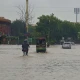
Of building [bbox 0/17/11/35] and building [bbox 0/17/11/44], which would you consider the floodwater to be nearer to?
building [bbox 0/17/11/44]

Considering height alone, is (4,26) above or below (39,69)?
above

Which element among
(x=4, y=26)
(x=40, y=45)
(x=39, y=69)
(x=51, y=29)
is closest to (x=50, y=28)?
(x=51, y=29)

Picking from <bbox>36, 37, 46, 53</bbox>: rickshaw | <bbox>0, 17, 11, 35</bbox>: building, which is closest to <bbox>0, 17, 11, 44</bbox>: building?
<bbox>0, 17, 11, 35</bbox>: building

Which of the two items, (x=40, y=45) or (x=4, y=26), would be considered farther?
(x=4, y=26)

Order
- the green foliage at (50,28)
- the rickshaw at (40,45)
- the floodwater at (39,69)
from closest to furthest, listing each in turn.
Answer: the floodwater at (39,69) < the rickshaw at (40,45) < the green foliage at (50,28)

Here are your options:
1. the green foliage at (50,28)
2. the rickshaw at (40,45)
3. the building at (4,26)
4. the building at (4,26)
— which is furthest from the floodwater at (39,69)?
the building at (4,26)

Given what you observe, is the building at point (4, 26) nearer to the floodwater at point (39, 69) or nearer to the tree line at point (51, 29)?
the tree line at point (51, 29)

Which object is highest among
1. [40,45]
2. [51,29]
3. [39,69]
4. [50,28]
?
[50,28]

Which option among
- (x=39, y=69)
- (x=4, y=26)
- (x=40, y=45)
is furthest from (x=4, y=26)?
(x=39, y=69)

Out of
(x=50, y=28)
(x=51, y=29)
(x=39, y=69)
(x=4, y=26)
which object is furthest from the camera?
(x=4, y=26)

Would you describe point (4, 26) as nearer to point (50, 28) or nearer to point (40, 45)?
point (50, 28)

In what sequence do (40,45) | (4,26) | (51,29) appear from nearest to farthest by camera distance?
1. (40,45)
2. (51,29)
3. (4,26)

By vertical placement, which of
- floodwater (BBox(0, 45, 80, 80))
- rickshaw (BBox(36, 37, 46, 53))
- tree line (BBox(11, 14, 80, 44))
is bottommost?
floodwater (BBox(0, 45, 80, 80))

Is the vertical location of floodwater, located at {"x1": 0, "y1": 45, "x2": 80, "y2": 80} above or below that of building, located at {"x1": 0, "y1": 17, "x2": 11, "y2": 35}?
below
